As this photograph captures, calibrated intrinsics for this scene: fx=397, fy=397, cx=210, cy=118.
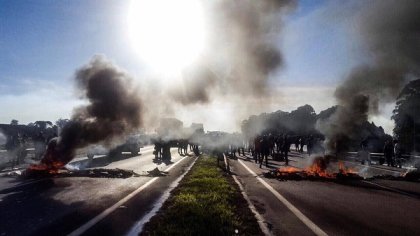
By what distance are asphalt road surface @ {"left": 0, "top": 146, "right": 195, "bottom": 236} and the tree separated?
27.8 meters

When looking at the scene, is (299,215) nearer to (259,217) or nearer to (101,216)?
(259,217)

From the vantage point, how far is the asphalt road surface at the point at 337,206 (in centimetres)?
741

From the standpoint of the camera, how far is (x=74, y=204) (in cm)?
979

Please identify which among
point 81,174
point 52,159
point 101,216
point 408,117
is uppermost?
point 408,117

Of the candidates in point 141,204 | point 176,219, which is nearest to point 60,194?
point 141,204

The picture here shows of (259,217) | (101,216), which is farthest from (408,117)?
(101,216)

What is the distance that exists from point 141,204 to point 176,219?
8.40 ft

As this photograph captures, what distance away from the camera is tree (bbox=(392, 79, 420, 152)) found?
3525 centimetres

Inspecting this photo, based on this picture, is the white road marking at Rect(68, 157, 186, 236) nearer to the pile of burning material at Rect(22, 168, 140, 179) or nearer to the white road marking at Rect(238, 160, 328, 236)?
the white road marking at Rect(238, 160, 328, 236)

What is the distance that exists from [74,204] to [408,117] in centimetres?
3478

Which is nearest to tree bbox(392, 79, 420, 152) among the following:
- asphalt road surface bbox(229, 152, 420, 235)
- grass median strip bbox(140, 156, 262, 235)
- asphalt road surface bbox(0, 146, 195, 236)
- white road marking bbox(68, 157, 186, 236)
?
asphalt road surface bbox(229, 152, 420, 235)

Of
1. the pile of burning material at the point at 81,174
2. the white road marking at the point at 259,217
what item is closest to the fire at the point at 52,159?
the pile of burning material at the point at 81,174

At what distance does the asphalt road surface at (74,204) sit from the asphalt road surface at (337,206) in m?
3.01

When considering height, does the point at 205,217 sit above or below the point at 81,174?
below
